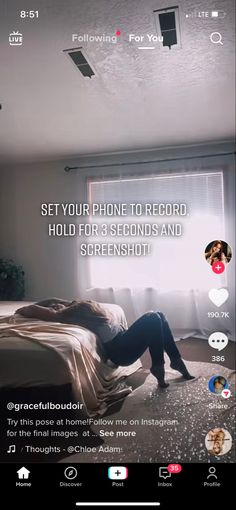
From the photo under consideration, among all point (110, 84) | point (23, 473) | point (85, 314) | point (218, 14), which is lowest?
point (23, 473)

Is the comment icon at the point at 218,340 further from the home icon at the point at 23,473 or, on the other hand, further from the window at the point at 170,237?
the home icon at the point at 23,473

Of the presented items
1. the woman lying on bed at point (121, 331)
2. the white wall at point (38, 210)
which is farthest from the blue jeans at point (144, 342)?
the white wall at point (38, 210)

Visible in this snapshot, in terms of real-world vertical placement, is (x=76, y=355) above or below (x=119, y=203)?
below

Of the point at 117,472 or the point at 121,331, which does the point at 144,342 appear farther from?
the point at 117,472

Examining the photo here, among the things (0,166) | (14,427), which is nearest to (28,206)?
(0,166)

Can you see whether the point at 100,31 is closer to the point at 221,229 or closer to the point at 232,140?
the point at 232,140

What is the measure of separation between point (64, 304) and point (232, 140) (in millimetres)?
426

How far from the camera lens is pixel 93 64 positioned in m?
0.53

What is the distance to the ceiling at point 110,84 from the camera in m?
0.52

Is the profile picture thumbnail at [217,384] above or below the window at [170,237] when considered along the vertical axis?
below

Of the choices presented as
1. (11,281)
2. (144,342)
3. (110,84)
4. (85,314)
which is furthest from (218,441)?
(110,84)

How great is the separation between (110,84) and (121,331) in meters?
0.44

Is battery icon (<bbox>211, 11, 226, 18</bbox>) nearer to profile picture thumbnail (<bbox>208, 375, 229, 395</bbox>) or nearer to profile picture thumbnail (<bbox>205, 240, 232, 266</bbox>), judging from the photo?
profile picture thumbnail (<bbox>205, 240, 232, 266</bbox>)

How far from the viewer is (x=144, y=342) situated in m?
0.55
